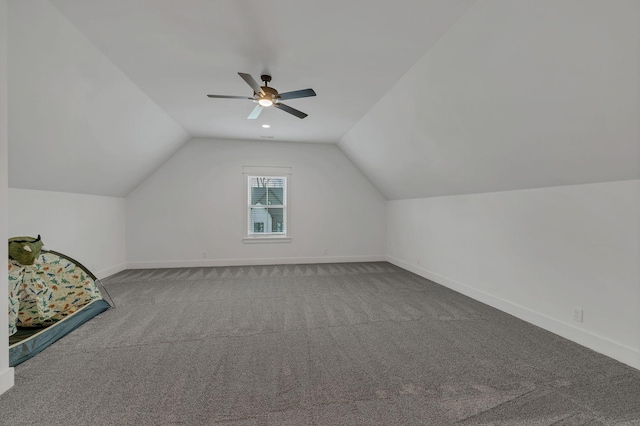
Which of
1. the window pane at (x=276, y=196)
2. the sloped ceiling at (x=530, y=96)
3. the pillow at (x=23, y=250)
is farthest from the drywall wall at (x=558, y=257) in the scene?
the pillow at (x=23, y=250)

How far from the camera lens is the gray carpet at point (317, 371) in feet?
5.63

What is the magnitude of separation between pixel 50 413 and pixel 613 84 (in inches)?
157

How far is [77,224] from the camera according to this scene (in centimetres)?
437

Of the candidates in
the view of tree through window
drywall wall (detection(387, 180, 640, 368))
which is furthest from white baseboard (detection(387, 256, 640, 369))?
the view of tree through window

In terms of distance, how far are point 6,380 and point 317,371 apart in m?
2.06

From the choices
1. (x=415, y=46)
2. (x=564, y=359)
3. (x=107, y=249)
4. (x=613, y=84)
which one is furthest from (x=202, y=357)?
(x=107, y=249)

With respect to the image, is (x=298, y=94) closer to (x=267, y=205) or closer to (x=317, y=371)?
(x=317, y=371)

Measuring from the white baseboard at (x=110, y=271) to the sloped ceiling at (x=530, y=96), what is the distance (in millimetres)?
5344

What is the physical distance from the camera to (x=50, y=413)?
5.60 ft

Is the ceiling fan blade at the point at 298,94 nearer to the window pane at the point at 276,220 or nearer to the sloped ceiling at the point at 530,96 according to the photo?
the sloped ceiling at the point at 530,96

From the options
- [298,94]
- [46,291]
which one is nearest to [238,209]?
[46,291]

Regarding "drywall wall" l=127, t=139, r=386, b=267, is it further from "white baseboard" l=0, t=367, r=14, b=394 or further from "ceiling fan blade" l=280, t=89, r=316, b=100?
"white baseboard" l=0, t=367, r=14, b=394

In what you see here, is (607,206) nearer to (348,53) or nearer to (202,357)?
(348,53)

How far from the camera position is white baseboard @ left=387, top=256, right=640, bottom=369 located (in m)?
2.29
